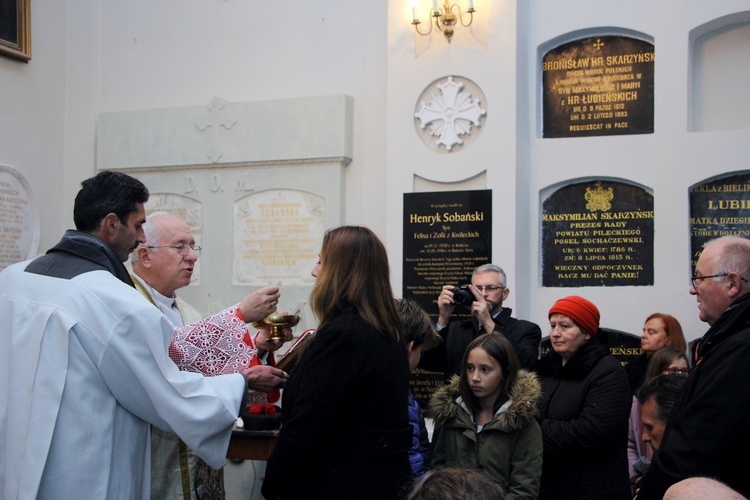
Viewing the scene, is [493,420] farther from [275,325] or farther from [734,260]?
[734,260]

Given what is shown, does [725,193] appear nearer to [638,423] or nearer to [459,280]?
[459,280]

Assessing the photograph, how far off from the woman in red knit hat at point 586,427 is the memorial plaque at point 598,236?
104 inches

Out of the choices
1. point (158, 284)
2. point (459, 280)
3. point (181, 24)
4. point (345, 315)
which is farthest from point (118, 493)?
point (181, 24)

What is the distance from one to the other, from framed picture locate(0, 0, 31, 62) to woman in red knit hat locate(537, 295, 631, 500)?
6336 mm

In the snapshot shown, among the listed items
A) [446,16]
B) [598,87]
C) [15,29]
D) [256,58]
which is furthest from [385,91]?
[15,29]

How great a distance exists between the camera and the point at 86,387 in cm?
257

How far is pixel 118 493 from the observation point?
103 inches

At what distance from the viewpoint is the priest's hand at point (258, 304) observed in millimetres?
3244

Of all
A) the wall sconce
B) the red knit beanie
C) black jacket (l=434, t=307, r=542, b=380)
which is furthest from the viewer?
the wall sconce

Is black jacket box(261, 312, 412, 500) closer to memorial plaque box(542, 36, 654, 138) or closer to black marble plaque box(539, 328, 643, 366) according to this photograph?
black marble plaque box(539, 328, 643, 366)

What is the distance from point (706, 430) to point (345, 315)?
117cm

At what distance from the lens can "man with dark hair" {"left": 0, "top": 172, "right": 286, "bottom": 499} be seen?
251cm

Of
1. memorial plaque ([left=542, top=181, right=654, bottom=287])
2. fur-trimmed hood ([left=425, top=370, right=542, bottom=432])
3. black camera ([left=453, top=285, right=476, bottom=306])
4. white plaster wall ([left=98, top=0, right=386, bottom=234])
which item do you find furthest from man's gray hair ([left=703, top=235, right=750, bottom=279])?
white plaster wall ([left=98, top=0, right=386, bottom=234])

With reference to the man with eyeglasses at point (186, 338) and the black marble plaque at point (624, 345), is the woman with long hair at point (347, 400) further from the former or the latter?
the black marble plaque at point (624, 345)
